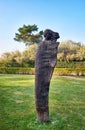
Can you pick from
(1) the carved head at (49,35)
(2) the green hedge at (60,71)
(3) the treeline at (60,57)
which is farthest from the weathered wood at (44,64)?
(3) the treeline at (60,57)

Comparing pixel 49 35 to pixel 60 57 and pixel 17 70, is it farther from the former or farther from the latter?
pixel 60 57

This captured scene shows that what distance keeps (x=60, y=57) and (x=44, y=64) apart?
40186 millimetres

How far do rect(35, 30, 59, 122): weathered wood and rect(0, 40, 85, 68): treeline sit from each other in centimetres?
3212

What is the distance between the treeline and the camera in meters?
40.2

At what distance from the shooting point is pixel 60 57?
151ft

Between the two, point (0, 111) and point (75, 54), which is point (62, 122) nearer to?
point (0, 111)

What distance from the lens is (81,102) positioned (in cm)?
997

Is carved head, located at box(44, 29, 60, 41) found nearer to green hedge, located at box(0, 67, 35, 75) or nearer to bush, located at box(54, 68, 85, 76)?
bush, located at box(54, 68, 85, 76)

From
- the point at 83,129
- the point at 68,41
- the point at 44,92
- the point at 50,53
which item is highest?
the point at 68,41

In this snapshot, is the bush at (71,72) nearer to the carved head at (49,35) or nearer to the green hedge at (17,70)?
the green hedge at (17,70)

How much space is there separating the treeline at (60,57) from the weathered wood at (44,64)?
105 feet

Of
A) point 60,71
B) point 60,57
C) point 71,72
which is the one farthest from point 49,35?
point 60,57

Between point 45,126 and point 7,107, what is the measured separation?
2693 millimetres

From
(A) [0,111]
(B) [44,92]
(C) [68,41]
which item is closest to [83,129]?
(B) [44,92]
